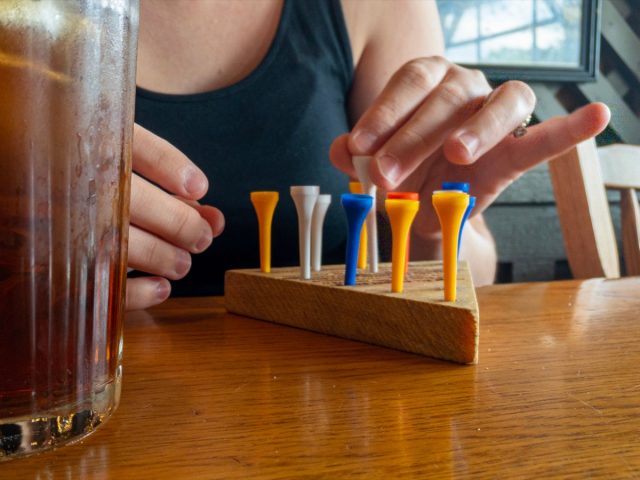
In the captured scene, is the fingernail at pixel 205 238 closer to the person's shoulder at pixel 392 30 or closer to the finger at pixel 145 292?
the finger at pixel 145 292

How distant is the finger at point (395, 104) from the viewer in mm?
580

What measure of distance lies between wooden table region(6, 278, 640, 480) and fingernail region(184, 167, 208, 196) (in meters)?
0.11

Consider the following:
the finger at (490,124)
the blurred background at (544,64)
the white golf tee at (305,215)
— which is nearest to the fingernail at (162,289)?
the white golf tee at (305,215)

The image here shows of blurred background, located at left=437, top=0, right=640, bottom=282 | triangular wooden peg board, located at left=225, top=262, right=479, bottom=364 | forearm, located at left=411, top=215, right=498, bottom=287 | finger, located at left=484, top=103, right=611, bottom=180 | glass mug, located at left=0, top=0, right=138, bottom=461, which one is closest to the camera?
glass mug, located at left=0, top=0, right=138, bottom=461

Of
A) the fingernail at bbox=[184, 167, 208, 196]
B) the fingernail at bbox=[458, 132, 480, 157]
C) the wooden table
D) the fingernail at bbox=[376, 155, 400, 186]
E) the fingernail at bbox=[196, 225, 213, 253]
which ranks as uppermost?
the fingernail at bbox=[458, 132, 480, 157]

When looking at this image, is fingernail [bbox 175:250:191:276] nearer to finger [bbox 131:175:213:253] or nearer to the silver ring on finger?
finger [bbox 131:175:213:253]

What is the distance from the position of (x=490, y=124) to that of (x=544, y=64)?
→ 127 cm

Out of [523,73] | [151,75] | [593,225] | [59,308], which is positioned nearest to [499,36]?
[523,73]

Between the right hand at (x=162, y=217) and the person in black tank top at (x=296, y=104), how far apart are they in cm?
16

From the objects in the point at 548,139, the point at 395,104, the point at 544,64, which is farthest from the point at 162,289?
the point at 544,64

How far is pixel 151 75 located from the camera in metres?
0.87

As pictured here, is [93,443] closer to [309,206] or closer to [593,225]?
[309,206]

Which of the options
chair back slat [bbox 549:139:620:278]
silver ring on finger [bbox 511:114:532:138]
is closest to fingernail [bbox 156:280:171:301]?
silver ring on finger [bbox 511:114:532:138]

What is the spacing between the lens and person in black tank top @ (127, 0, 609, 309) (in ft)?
2.15
